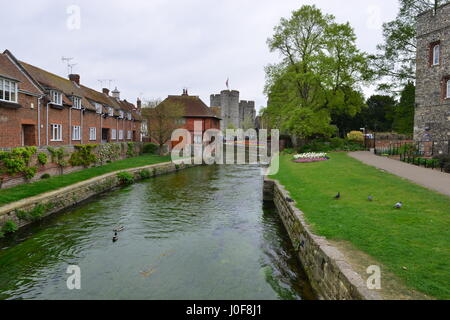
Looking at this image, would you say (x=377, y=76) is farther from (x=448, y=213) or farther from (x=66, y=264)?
(x=66, y=264)

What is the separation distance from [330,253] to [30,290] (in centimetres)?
776

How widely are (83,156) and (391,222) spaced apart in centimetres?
2245

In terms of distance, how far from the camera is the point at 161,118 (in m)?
36.6

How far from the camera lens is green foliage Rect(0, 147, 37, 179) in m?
14.7

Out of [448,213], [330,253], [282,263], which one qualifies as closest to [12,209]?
[282,263]

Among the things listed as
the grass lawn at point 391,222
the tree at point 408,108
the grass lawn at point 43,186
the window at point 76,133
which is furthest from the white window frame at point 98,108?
the tree at point 408,108

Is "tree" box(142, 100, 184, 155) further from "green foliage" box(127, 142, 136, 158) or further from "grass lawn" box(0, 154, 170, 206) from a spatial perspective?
"grass lawn" box(0, 154, 170, 206)

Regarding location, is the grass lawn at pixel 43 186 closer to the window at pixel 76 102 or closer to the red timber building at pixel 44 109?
the red timber building at pixel 44 109

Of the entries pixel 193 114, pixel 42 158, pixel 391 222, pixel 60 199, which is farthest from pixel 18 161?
pixel 193 114

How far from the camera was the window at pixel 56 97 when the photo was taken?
83.8 feet

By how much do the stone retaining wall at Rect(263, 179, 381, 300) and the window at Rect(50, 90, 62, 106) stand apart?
24.5m

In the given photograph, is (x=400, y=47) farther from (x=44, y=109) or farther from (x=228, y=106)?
(x=228, y=106)

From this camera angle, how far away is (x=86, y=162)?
77.7 feet

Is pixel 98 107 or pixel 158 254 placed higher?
pixel 98 107
